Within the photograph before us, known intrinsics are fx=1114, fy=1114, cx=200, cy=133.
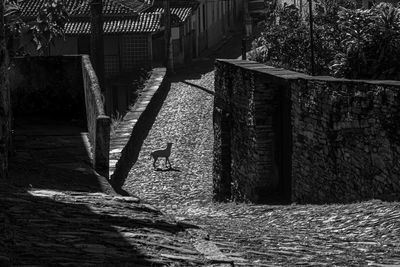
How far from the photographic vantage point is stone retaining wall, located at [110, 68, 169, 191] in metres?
21.7

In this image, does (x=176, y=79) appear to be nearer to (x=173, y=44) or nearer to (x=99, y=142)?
(x=173, y=44)

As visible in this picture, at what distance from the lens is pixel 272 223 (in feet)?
40.5

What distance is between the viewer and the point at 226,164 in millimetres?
18094

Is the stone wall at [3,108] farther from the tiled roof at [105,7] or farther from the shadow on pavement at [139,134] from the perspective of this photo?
the tiled roof at [105,7]

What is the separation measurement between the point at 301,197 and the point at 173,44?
32.1 meters

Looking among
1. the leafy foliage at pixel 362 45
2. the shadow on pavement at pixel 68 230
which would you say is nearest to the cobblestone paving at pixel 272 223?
the shadow on pavement at pixel 68 230

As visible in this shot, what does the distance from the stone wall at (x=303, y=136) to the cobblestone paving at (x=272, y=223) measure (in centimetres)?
43

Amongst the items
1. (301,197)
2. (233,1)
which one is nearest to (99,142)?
(301,197)

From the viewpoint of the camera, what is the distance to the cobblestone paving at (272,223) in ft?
27.1

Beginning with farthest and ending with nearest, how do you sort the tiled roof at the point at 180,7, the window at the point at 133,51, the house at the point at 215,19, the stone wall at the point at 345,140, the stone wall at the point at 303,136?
the house at the point at 215,19, the tiled roof at the point at 180,7, the window at the point at 133,51, the stone wall at the point at 303,136, the stone wall at the point at 345,140

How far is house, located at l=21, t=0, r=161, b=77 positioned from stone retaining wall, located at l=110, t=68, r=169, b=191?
A: 4.15 m

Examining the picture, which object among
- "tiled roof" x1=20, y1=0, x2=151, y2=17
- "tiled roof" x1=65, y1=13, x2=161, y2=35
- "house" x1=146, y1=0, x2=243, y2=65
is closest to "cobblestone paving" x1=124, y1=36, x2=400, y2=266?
"tiled roof" x1=65, y1=13, x2=161, y2=35

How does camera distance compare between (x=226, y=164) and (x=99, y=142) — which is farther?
(x=226, y=164)

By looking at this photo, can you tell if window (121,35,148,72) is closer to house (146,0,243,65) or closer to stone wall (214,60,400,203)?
house (146,0,243,65)
